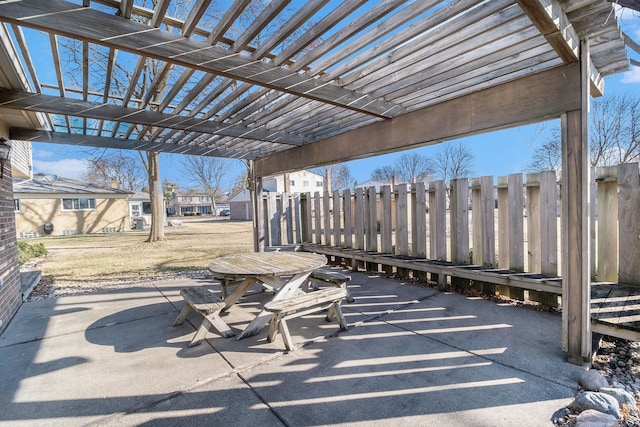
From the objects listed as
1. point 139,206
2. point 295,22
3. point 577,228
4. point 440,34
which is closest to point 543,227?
point 577,228

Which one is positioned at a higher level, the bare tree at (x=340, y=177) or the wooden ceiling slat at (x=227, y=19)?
the bare tree at (x=340, y=177)

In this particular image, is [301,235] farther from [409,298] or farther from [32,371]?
[32,371]

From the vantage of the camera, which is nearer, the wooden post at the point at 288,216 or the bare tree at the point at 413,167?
the wooden post at the point at 288,216

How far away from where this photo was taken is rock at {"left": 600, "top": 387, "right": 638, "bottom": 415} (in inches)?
72.5

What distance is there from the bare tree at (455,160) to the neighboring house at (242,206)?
21100mm

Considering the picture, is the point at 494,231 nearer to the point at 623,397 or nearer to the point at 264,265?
the point at 623,397

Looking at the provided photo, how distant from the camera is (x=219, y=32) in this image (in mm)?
2193

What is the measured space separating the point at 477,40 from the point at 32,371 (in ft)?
15.1

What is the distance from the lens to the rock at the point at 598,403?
173 centimetres

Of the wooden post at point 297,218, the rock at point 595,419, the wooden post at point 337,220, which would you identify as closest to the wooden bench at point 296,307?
the rock at point 595,419

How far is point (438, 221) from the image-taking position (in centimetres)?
478

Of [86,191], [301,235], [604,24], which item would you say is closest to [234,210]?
[86,191]

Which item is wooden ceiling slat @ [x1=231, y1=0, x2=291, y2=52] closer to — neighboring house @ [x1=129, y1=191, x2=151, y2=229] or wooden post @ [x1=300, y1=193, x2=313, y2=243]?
wooden post @ [x1=300, y1=193, x2=313, y2=243]

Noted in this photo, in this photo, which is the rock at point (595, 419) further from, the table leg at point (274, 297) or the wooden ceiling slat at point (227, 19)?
the wooden ceiling slat at point (227, 19)
